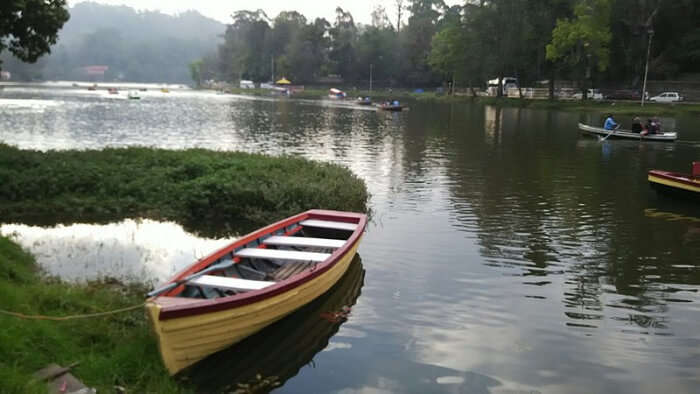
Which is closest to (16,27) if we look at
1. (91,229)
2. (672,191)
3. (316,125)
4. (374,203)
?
(91,229)

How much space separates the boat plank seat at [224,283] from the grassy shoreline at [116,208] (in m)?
1.00

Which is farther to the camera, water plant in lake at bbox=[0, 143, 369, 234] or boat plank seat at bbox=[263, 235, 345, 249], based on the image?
water plant in lake at bbox=[0, 143, 369, 234]

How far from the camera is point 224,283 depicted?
870 cm

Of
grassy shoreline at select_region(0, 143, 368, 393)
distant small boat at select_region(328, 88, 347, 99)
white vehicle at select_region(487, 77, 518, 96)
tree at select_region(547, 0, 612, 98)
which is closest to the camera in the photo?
grassy shoreline at select_region(0, 143, 368, 393)

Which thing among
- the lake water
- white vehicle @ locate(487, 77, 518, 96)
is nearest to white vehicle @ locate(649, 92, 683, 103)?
white vehicle @ locate(487, 77, 518, 96)

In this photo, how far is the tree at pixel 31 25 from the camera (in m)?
18.2

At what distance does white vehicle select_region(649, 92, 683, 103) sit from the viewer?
76.1 m

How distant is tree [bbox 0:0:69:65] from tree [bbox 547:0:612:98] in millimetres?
67283

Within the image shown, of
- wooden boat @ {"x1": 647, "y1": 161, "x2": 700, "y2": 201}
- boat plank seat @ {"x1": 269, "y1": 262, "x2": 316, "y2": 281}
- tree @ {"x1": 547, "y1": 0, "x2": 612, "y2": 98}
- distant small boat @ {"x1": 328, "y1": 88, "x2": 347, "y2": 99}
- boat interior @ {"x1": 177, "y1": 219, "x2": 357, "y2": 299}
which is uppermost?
tree @ {"x1": 547, "y1": 0, "x2": 612, "y2": 98}

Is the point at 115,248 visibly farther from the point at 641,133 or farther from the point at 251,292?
the point at 641,133

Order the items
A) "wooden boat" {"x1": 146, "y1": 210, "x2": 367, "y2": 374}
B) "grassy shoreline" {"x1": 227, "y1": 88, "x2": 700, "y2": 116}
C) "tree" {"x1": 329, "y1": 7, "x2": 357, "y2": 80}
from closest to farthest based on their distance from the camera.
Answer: "wooden boat" {"x1": 146, "y1": 210, "x2": 367, "y2": 374} < "grassy shoreline" {"x1": 227, "y1": 88, "x2": 700, "y2": 116} < "tree" {"x1": 329, "y1": 7, "x2": 357, "y2": 80}

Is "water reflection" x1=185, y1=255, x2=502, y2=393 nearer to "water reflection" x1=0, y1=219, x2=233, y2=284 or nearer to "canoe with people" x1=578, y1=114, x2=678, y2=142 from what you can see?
"water reflection" x1=0, y1=219, x2=233, y2=284

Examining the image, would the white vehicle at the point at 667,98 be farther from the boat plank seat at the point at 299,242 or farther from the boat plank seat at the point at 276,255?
the boat plank seat at the point at 276,255

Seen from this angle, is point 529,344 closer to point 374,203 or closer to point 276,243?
point 276,243
